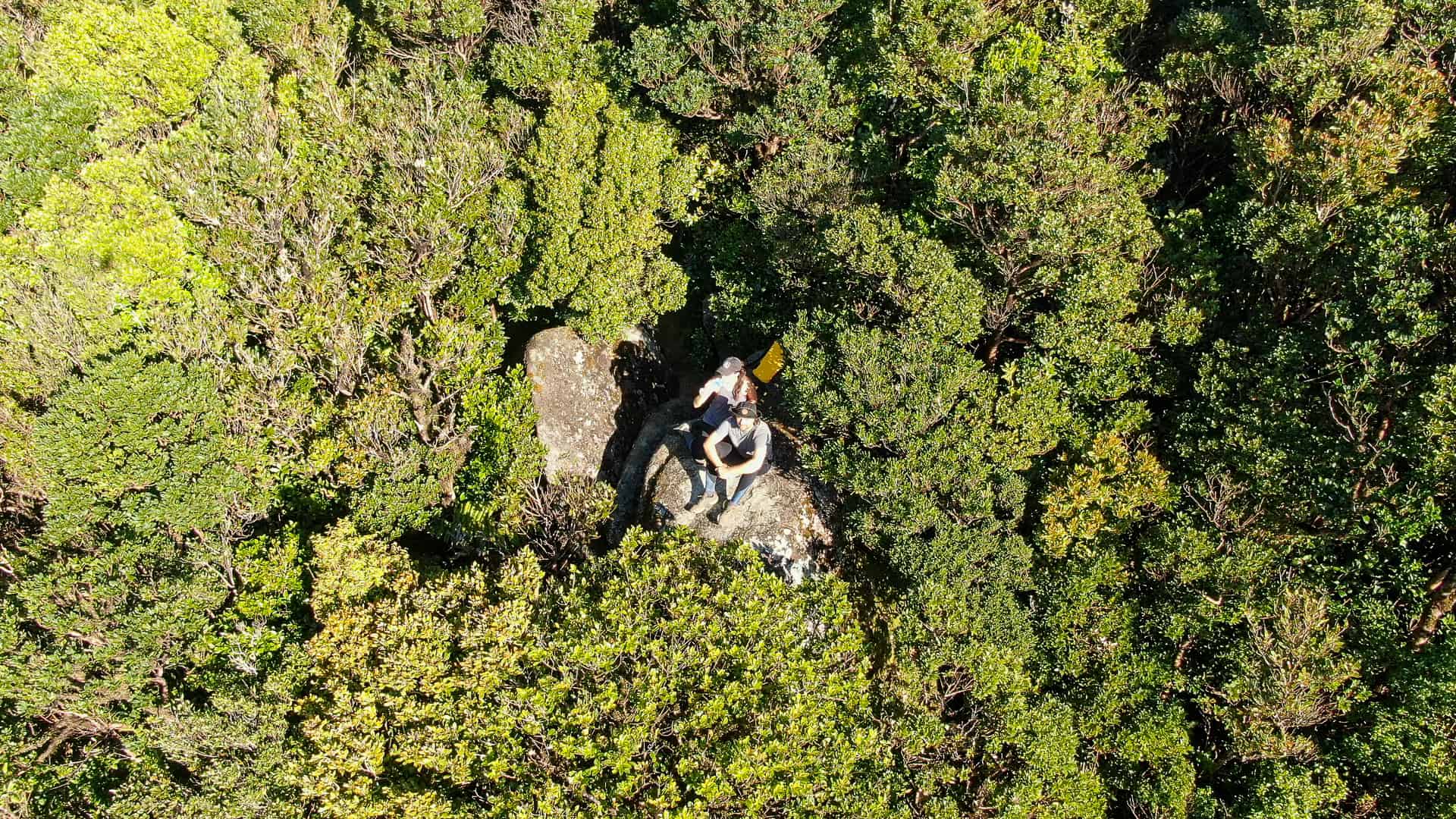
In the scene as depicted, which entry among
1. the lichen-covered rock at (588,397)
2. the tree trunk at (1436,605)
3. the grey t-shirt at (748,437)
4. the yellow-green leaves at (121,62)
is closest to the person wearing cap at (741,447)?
the grey t-shirt at (748,437)

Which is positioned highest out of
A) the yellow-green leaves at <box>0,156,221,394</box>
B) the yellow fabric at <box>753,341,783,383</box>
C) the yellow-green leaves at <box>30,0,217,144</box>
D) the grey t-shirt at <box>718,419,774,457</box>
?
the yellow fabric at <box>753,341,783,383</box>

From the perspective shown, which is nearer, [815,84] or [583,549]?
[583,549]

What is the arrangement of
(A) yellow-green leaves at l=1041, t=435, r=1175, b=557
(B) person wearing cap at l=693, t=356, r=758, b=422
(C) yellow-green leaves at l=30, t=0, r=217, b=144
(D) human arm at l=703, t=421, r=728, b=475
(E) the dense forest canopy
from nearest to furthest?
1. (E) the dense forest canopy
2. (A) yellow-green leaves at l=1041, t=435, r=1175, b=557
3. (D) human arm at l=703, t=421, r=728, b=475
4. (B) person wearing cap at l=693, t=356, r=758, b=422
5. (C) yellow-green leaves at l=30, t=0, r=217, b=144

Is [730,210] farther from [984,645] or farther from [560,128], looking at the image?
[984,645]

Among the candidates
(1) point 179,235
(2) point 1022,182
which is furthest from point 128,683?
(2) point 1022,182

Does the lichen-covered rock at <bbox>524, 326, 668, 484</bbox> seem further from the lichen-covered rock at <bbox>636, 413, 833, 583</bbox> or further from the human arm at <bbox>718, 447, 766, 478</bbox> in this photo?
the human arm at <bbox>718, 447, 766, 478</bbox>

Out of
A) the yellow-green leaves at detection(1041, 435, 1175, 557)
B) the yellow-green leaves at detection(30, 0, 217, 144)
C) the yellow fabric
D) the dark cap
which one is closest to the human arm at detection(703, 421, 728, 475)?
the dark cap

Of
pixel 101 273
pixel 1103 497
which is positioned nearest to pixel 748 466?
pixel 1103 497

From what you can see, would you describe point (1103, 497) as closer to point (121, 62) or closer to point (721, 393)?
point (721, 393)
